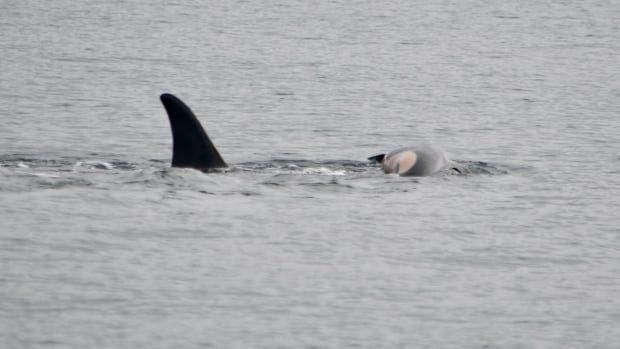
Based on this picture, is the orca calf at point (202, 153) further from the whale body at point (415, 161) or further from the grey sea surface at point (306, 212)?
the grey sea surface at point (306, 212)

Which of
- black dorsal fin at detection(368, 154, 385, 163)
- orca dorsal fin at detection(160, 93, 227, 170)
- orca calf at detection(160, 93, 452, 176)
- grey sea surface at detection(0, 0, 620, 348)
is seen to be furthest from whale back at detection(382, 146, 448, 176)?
orca dorsal fin at detection(160, 93, 227, 170)

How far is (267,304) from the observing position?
44.9ft

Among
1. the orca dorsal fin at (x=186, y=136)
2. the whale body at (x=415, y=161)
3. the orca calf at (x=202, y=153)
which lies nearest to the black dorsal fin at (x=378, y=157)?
the orca calf at (x=202, y=153)

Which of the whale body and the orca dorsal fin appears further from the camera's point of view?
the whale body

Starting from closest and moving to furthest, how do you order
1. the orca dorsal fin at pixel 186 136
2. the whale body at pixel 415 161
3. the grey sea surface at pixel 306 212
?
the grey sea surface at pixel 306 212 < the orca dorsal fin at pixel 186 136 < the whale body at pixel 415 161

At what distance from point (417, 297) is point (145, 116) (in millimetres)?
15025

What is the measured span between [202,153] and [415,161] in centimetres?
313

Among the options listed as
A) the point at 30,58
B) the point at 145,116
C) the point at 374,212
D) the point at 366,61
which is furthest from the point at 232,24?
the point at 374,212

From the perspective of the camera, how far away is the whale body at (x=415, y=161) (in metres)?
19.9

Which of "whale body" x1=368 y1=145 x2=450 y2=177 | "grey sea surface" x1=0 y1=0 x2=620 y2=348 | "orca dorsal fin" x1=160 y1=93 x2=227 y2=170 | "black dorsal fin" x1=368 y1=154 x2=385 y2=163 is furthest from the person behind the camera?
"black dorsal fin" x1=368 y1=154 x2=385 y2=163

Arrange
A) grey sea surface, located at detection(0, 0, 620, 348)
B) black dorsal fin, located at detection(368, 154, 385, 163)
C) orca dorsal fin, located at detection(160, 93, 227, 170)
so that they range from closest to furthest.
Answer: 1. grey sea surface, located at detection(0, 0, 620, 348)
2. orca dorsal fin, located at detection(160, 93, 227, 170)
3. black dorsal fin, located at detection(368, 154, 385, 163)

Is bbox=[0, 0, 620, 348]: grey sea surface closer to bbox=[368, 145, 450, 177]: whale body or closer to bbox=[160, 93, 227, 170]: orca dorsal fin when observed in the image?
bbox=[368, 145, 450, 177]: whale body

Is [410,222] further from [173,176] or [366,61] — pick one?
[366,61]

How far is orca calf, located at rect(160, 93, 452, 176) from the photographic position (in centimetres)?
1883
